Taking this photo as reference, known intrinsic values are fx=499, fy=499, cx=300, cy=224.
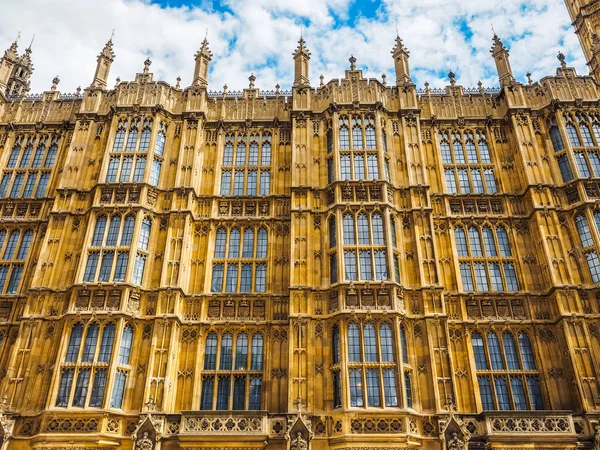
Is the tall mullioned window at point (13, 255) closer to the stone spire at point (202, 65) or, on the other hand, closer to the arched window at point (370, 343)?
the stone spire at point (202, 65)

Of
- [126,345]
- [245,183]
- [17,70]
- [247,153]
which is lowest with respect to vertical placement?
[126,345]

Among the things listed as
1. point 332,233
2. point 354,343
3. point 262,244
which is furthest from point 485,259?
point 262,244

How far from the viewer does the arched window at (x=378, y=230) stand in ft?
79.4

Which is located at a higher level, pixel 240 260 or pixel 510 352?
pixel 240 260

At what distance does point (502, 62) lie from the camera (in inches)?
1217

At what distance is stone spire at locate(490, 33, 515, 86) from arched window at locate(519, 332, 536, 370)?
50.1 ft

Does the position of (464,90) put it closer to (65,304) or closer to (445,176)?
(445,176)

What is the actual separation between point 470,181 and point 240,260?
13.4 metres

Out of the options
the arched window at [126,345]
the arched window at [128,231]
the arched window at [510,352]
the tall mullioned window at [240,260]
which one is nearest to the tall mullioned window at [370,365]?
the tall mullioned window at [240,260]

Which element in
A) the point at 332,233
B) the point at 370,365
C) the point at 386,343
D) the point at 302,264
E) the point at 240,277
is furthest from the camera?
the point at 332,233

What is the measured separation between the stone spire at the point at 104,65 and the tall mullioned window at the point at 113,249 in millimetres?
10108

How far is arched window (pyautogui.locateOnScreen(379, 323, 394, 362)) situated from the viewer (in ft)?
69.7

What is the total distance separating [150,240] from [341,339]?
420 inches

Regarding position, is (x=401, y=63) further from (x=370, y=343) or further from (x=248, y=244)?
(x=370, y=343)
